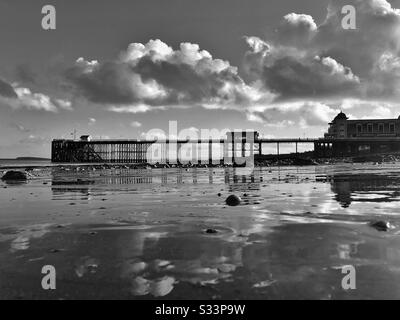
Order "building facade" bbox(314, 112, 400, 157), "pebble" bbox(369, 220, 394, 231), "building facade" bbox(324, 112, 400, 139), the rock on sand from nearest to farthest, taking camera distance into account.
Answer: "pebble" bbox(369, 220, 394, 231)
the rock on sand
"building facade" bbox(314, 112, 400, 157)
"building facade" bbox(324, 112, 400, 139)

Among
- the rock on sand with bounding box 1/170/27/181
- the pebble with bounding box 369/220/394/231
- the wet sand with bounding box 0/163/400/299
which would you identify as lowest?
the wet sand with bounding box 0/163/400/299

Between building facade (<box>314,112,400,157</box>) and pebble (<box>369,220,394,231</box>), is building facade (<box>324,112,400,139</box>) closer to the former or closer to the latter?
building facade (<box>314,112,400,157</box>)

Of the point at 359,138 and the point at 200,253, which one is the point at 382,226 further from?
the point at 359,138

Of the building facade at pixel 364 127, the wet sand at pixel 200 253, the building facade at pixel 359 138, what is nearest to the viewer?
the wet sand at pixel 200 253

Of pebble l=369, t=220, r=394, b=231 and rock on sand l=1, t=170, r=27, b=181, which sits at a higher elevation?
rock on sand l=1, t=170, r=27, b=181

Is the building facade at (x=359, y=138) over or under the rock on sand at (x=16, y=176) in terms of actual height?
over

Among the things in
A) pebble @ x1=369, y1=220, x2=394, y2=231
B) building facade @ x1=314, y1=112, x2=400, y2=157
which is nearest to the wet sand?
pebble @ x1=369, y1=220, x2=394, y2=231

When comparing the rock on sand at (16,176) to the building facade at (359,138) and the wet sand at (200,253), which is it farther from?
the building facade at (359,138)

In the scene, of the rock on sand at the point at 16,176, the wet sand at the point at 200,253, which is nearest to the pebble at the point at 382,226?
the wet sand at the point at 200,253

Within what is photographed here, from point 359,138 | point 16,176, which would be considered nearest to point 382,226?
point 16,176

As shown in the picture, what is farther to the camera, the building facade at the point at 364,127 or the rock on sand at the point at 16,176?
the building facade at the point at 364,127

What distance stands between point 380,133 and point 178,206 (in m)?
162

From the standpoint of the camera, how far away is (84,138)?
456 feet
